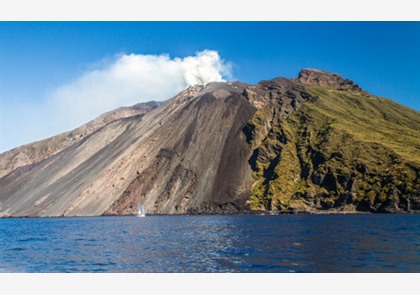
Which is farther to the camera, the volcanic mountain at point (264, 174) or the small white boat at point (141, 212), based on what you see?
the small white boat at point (141, 212)

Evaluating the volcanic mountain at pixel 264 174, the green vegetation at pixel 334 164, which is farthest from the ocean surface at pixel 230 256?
the volcanic mountain at pixel 264 174

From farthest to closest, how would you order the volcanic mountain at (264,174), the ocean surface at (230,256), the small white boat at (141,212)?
the small white boat at (141,212)
the volcanic mountain at (264,174)
the ocean surface at (230,256)

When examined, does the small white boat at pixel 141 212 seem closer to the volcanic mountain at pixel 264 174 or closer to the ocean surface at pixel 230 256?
the volcanic mountain at pixel 264 174

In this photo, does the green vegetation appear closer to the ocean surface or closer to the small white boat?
the small white boat

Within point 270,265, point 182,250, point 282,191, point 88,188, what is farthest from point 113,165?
point 270,265

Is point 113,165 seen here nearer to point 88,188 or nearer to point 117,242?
point 88,188

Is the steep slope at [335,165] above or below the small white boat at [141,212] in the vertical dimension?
above

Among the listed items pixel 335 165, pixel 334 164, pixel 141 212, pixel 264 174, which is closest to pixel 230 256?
pixel 335 165

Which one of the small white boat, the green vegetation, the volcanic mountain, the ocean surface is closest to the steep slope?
the green vegetation
